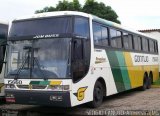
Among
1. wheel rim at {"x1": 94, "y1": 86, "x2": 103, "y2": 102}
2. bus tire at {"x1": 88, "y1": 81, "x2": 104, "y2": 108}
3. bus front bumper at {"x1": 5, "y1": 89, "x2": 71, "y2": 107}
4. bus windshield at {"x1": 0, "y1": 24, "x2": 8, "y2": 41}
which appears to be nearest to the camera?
bus front bumper at {"x1": 5, "y1": 89, "x2": 71, "y2": 107}

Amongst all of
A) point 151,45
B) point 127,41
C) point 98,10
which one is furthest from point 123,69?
point 98,10

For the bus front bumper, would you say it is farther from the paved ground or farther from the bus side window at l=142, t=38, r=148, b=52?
the bus side window at l=142, t=38, r=148, b=52

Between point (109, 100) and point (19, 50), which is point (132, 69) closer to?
point (109, 100)

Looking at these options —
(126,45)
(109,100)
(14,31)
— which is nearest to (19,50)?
(14,31)

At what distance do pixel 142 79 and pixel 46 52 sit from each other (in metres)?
A: 8.66

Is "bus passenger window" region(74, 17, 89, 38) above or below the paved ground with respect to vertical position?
above

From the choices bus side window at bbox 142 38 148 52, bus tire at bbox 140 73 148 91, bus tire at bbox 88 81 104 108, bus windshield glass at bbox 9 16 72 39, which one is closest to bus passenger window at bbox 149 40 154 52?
bus side window at bbox 142 38 148 52

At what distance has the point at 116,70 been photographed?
47.5ft

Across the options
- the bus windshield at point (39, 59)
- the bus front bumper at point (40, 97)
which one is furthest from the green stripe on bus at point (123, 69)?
the bus front bumper at point (40, 97)

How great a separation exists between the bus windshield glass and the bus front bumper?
181 cm

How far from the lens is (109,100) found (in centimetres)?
Answer: 1473

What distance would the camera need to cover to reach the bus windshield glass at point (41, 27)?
11055 millimetres

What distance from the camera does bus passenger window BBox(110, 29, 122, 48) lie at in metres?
14.4

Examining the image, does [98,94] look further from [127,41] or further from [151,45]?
[151,45]
